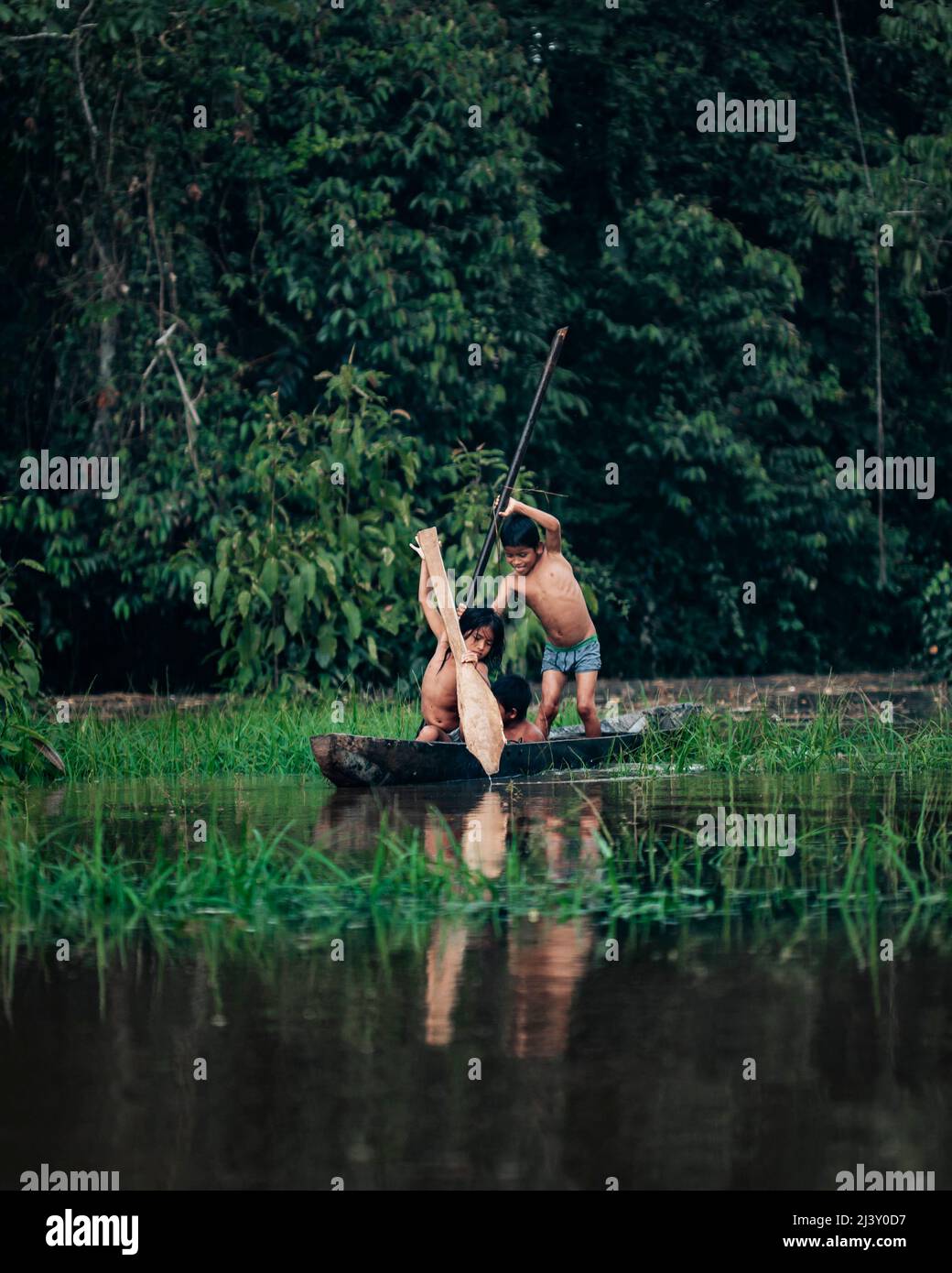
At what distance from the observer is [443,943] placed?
24.2ft

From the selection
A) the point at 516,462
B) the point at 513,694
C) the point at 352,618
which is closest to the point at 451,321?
the point at 352,618

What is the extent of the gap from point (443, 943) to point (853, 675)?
17.2 m

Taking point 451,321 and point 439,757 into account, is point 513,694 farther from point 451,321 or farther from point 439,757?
point 451,321

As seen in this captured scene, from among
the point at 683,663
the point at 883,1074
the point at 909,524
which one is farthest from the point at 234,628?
the point at 883,1074

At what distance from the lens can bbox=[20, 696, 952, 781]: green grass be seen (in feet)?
46.3

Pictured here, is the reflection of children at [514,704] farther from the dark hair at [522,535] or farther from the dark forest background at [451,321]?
the dark forest background at [451,321]

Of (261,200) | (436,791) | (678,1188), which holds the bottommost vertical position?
(678,1188)

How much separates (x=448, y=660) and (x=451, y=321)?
8.00m

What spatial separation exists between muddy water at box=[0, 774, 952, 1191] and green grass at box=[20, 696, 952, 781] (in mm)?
5776

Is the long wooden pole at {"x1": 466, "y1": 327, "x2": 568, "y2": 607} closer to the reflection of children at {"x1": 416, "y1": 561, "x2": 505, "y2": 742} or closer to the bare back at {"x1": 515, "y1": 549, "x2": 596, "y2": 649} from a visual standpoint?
the bare back at {"x1": 515, "y1": 549, "x2": 596, "y2": 649}

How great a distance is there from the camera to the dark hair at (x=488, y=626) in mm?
13625

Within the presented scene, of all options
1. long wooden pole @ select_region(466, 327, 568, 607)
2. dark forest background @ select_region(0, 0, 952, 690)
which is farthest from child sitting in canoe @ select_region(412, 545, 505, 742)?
dark forest background @ select_region(0, 0, 952, 690)

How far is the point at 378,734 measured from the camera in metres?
15.5

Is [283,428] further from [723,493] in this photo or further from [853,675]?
[853,675]
